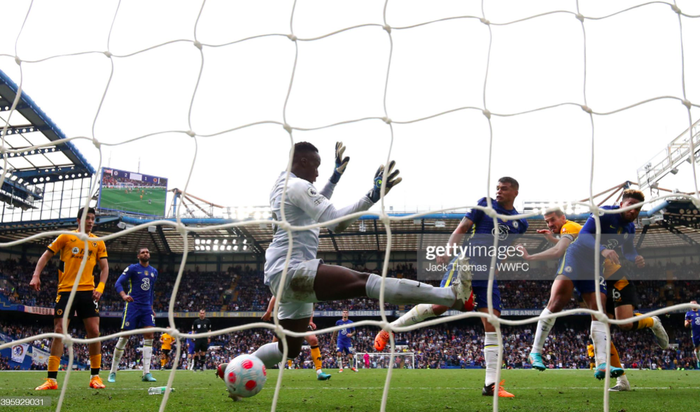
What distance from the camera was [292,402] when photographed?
15.5 feet

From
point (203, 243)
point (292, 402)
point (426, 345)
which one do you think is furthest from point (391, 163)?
point (203, 243)

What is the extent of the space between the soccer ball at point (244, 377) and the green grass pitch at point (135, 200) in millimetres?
29190

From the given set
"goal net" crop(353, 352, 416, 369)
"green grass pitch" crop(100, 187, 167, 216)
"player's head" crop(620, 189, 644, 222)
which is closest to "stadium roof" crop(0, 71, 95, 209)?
"green grass pitch" crop(100, 187, 167, 216)

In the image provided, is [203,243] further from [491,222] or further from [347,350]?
[491,222]

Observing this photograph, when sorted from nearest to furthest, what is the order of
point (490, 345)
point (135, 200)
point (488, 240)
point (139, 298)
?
point (490, 345), point (488, 240), point (139, 298), point (135, 200)

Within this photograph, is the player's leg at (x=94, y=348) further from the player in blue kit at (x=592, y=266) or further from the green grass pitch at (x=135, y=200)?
the green grass pitch at (x=135, y=200)

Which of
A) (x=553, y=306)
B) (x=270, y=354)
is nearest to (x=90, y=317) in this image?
(x=270, y=354)

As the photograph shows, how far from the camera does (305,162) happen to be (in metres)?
4.23

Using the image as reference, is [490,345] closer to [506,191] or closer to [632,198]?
[506,191]

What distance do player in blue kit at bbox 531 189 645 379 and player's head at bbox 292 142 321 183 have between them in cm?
253

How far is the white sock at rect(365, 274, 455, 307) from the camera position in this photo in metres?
3.57

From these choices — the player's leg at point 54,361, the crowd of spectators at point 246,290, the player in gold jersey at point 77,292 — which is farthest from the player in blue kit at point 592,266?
the crowd of spectators at point 246,290

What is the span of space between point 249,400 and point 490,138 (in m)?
2.95

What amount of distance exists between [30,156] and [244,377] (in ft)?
91.2
